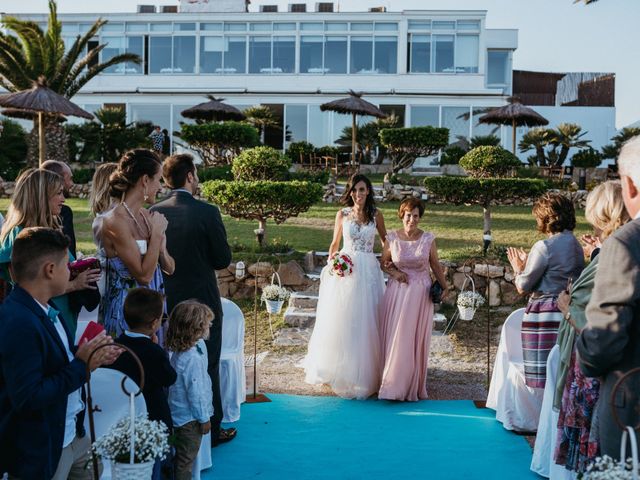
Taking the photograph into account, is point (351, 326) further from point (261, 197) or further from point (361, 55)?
point (361, 55)

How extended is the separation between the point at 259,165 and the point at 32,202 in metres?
8.50

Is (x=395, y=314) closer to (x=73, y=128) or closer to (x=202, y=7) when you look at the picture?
(x=73, y=128)

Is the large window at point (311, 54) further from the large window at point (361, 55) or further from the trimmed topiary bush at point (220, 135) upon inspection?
the trimmed topiary bush at point (220, 135)

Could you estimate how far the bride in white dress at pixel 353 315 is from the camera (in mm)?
7152

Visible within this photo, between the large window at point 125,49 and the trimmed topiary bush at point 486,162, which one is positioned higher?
the large window at point 125,49

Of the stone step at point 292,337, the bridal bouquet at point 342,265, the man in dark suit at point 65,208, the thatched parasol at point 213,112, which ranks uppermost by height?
the thatched parasol at point 213,112

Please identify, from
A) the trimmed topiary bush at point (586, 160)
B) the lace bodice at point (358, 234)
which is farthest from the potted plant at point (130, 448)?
the trimmed topiary bush at point (586, 160)

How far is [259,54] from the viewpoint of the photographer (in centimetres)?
3216

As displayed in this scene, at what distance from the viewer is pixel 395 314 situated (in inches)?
280

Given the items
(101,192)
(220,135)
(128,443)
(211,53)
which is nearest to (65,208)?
(101,192)

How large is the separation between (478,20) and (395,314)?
86.7 feet

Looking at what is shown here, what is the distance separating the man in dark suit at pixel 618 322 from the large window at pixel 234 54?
100 ft

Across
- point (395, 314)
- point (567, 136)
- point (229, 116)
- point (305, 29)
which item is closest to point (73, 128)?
point (229, 116)

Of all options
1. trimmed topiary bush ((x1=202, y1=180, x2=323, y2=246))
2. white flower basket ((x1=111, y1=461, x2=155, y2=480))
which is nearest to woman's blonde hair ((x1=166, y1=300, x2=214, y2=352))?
white flower basket ((x1=111, y1=461, x2=155, y2=480))
